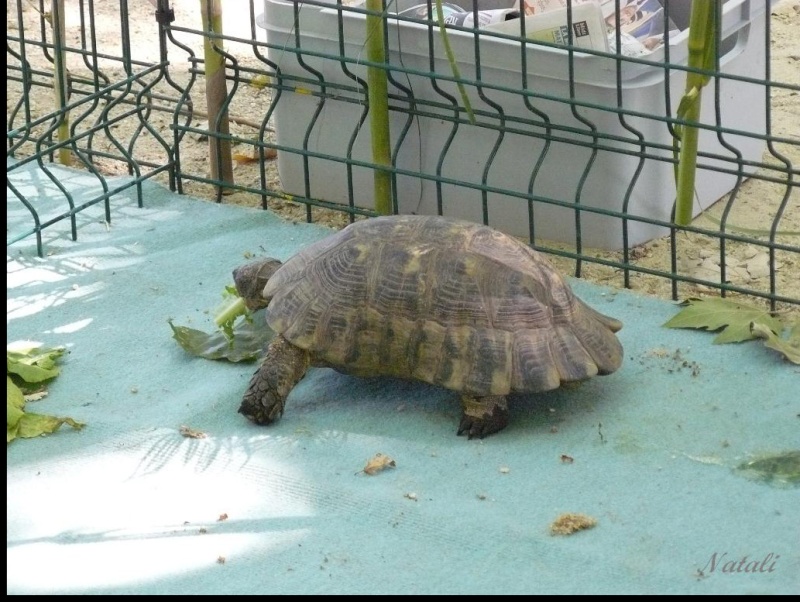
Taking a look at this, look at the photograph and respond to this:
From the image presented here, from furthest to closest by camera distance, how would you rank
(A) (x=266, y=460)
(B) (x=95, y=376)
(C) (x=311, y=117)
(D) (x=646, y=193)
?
(C) (x=311, y=117)
(D) (x=646, y=193)
(B) (x=95, y=376)
(A) (x=266, y=460)

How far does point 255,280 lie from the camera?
3.65 meters

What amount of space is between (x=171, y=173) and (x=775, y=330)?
2.28m

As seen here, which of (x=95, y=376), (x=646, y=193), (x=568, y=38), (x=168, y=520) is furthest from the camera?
(x=646, y=193)

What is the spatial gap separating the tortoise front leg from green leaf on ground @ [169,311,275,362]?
0.28m

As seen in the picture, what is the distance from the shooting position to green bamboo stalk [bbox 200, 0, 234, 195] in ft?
15.1

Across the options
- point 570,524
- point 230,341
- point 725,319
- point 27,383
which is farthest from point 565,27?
point 27,383

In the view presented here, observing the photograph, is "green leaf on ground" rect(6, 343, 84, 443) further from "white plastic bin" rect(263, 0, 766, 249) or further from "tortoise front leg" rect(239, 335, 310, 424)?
"white plastic bin" rect(263, 0, 766, 249)

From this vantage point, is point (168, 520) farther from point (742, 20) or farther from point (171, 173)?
point (742, 20)

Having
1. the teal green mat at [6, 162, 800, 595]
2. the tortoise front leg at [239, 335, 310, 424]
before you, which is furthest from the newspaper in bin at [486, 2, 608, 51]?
the tortoise front leg at [239, 335, 310, 424]

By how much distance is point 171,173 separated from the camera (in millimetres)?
4852

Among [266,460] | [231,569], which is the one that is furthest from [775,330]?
[231,569]

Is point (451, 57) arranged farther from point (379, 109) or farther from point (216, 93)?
point (216, 93)

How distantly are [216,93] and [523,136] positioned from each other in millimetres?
1183

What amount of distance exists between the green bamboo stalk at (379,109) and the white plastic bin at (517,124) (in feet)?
0.36
